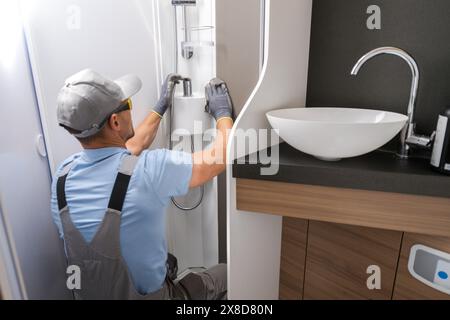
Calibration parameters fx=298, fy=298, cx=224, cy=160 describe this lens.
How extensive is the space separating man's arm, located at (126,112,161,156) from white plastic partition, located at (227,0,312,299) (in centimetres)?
56

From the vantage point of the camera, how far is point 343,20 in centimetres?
114

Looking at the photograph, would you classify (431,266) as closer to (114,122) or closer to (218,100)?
(218,100)

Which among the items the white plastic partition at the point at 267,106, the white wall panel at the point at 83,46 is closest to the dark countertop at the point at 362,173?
the white plastic partition at the point at 267,106

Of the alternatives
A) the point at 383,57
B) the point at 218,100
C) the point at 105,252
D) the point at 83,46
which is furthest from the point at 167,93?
the point at 383,57

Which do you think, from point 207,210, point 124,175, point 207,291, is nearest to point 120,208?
point 124,175

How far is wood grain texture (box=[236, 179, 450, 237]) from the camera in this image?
2.69 ft

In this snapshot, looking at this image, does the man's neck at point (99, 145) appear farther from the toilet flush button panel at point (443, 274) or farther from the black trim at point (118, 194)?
the toilet flush button panel at point (443, 274)

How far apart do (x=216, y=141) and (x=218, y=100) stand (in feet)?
0.80

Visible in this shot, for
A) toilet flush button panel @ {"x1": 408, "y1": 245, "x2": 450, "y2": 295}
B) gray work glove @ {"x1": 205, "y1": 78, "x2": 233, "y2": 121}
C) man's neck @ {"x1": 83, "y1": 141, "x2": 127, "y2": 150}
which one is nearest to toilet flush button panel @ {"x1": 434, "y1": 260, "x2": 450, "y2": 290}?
toilet flush button panel @ {"x1": 408, "y1": 245, "x2": 450, "y2": 295}

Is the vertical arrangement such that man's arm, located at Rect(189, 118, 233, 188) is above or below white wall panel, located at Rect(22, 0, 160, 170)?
below

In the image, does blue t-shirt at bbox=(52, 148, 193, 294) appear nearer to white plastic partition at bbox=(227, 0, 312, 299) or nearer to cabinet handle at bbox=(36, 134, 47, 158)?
cabinet handle at bbox=(36, 134, 47, 158)

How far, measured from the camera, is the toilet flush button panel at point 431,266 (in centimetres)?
100

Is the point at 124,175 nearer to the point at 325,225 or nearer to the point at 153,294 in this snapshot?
the point at 153,294

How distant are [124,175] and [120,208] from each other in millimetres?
104
